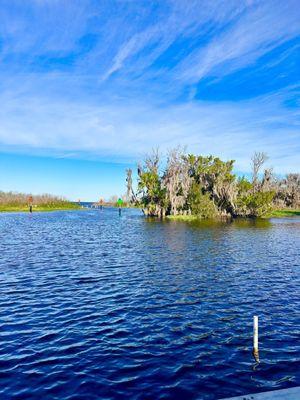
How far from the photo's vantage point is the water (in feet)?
36.2

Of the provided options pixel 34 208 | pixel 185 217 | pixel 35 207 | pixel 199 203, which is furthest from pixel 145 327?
pixel 35 207

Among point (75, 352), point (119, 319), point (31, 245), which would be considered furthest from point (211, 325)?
point (31, 245)

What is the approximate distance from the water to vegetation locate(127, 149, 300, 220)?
63.1 m

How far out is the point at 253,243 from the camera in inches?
1716

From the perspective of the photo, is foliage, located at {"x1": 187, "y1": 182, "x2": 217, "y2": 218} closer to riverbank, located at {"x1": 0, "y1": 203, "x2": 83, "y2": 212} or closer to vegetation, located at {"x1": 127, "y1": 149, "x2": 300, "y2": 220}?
vegetation, located at {"x1": 127, "y1": 149, "x2": 300, "y2": 220}

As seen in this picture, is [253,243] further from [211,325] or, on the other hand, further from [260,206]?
[260,206]

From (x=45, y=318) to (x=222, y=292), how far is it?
35.2 feet

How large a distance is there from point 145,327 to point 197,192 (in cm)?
7665

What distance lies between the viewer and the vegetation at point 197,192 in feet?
307

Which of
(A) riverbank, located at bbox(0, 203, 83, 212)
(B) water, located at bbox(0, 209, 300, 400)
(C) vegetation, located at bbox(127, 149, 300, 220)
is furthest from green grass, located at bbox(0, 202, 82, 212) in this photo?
(B) water, located at bbox(0, 209, 300, 400)

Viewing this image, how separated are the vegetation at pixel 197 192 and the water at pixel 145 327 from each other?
63.1 metres

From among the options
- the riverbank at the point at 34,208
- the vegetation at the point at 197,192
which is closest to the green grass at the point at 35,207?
the riverbank at the point at 34,208

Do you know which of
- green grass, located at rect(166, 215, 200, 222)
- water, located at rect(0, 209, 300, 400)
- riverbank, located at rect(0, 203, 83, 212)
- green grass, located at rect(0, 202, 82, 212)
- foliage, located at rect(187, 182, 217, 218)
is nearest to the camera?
water, located at rect(0, 209, 300, 400)

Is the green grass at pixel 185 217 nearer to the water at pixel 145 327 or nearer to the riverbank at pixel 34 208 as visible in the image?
the water at pixel 145 327
